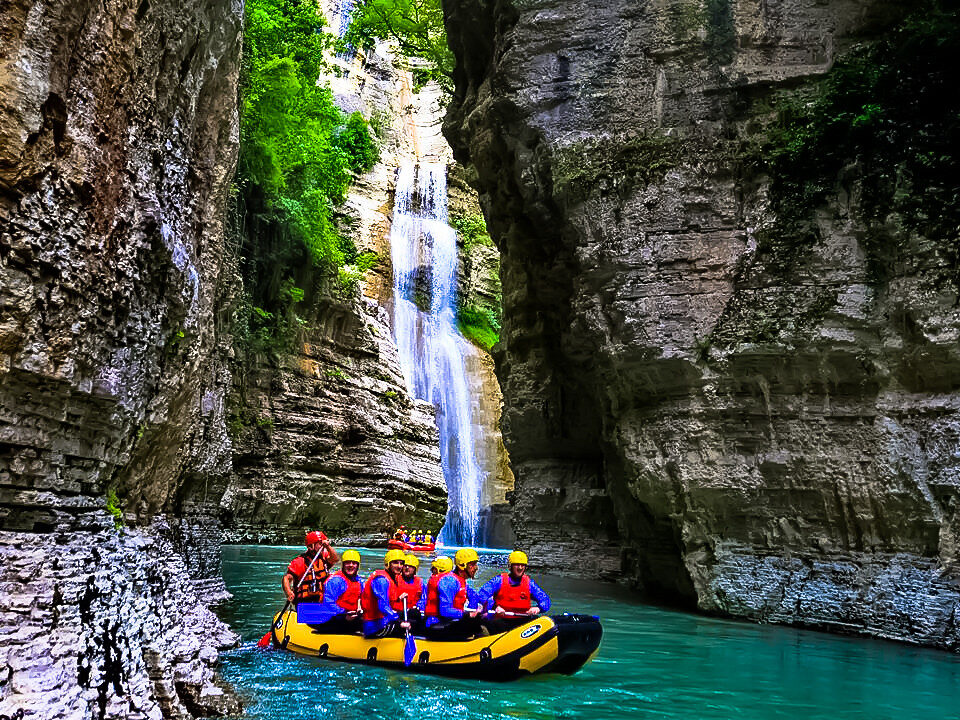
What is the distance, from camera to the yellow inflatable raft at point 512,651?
8.30 metres

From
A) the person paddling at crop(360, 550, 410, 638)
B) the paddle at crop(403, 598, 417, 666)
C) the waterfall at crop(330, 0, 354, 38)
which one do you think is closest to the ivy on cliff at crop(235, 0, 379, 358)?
the person paddling at crop(360, 550, 410, 638)

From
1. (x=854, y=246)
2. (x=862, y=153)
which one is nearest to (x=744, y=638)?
(x=854, y=246)

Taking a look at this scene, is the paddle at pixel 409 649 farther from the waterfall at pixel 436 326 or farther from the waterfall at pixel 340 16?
the waterfall at pixel 340 16

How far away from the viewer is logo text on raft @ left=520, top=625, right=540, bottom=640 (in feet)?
27.2

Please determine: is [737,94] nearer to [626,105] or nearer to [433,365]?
[626,105]

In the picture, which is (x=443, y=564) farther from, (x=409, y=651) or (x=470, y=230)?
(x=470, y=230)

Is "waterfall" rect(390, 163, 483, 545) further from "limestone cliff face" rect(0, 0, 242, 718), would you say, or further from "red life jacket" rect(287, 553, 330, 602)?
"limestone cliff face" rect(0, 0, 242, 718)

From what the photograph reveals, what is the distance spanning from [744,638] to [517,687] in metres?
4.04

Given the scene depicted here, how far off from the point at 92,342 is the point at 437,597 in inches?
185

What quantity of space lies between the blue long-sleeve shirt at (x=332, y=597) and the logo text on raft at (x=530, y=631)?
243 centimetres

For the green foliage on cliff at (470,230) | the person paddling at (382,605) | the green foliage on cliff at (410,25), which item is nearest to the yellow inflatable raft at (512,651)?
the person paddling at (382,605)

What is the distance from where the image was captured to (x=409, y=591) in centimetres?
920

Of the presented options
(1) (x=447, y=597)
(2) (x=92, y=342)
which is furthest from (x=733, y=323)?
(2) (x=92, y=342)

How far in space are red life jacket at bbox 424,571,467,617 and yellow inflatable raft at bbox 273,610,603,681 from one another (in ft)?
1.08
